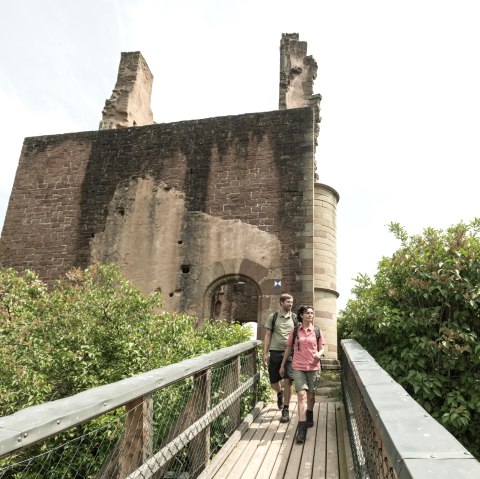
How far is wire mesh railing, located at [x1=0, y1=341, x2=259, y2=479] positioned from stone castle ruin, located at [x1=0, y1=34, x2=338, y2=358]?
179 inches

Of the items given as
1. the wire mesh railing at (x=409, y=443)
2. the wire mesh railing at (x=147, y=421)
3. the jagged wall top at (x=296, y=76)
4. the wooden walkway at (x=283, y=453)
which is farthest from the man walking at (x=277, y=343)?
the jagged wall top at (x=296, y=76)

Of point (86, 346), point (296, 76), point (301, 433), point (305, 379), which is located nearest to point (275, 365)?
point (305, 379)

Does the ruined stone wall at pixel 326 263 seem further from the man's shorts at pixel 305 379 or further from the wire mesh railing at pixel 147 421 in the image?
the man's shorts at pixel 305 379

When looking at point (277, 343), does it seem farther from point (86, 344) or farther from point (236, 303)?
point (236, 303)

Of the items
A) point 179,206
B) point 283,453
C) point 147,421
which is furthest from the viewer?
point 179,206

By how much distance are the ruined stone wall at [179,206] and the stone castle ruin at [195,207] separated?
0.09 feet

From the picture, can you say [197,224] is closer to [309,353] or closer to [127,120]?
[127,120]

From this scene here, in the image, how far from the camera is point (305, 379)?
16.0 ft

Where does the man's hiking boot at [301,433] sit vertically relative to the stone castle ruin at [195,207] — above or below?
below

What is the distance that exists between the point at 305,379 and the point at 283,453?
3.07 feet

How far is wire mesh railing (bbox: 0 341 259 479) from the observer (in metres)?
1.62

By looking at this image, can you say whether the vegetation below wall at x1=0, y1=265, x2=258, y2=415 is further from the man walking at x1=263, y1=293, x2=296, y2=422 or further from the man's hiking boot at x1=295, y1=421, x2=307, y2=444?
the man's hiking boot at x1=295, y1=421, x2=307, y2=444

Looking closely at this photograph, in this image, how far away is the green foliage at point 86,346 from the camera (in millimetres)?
4957

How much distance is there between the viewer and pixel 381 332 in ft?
18.2
